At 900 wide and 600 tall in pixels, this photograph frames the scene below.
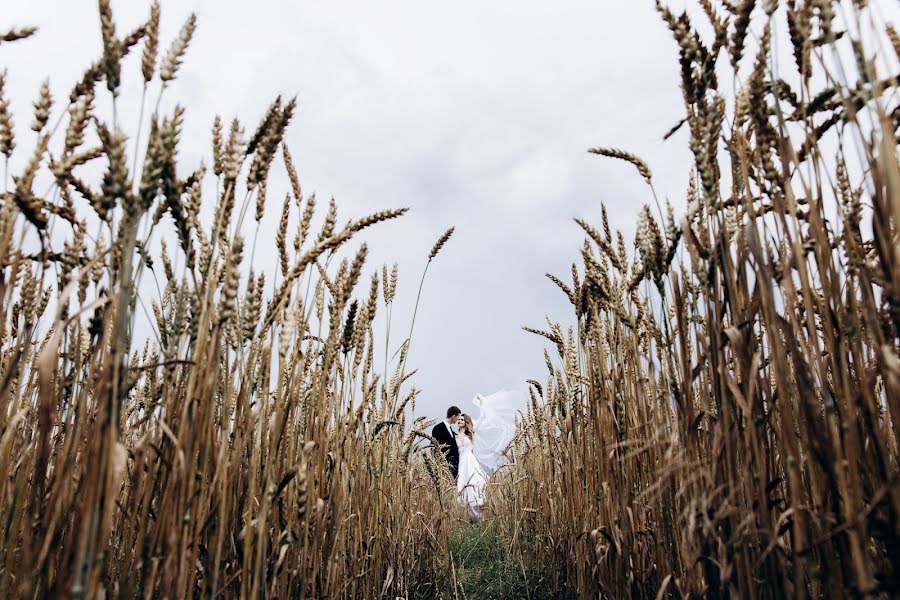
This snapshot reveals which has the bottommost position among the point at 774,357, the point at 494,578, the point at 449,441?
the point at 494,578

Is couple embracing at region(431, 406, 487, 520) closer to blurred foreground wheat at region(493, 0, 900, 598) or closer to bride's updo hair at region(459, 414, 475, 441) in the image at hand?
bride's updo hair at region(459, 414, 475, 441)

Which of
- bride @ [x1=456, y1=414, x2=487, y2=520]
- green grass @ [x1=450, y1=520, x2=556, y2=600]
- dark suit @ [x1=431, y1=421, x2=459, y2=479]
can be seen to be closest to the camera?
green grass @ [x1=450, y1=520, x2=556, y2=600]

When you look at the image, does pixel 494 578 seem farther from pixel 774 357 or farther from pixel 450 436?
pixel 450 436

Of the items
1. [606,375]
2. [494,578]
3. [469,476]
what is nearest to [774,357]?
[606,375]

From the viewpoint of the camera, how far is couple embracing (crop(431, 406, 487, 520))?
269 inches

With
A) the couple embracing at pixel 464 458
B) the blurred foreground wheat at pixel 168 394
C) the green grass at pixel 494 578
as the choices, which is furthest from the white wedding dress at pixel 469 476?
→ the blurred foreground wheat at pixel 168 394

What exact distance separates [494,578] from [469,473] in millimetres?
4102

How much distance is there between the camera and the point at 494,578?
331 cm

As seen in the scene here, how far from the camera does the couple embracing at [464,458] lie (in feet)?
22.4

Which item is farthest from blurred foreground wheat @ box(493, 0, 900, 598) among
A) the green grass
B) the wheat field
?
the green grass

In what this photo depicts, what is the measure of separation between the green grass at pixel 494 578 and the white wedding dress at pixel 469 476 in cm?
212

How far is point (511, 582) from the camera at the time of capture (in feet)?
10.2

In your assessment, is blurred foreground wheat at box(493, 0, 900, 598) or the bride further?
the bride

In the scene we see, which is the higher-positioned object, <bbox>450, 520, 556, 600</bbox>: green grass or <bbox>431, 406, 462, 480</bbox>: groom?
<bbox>431, 406, 462, 480</bbox>: groom
